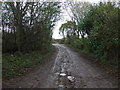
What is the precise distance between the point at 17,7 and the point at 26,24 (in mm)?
1959

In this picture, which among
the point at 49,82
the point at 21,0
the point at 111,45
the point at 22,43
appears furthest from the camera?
the point at 22,43

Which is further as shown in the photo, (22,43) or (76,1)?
(76,1)

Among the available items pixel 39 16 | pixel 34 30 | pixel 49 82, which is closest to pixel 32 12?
pixel 39 16

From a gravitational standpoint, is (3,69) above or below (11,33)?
below

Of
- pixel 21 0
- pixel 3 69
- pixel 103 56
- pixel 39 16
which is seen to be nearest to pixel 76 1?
pixel 39 16

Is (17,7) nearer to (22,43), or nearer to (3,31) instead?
(3,31)

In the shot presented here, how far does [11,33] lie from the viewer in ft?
44.9

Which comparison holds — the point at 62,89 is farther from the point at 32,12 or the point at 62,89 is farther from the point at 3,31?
the point at 32,12

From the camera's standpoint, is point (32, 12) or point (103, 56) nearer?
point (103, 56)

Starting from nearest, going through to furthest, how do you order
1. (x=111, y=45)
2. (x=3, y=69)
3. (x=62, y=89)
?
(x=62, y=89) → (x=3, y=69) → (x=111, y=45)

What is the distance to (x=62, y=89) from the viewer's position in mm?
5297

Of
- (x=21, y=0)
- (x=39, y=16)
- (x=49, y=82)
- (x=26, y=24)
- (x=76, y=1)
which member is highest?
(x=76, y=1)

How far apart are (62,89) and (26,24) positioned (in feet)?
35.1

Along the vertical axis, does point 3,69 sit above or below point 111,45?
below
